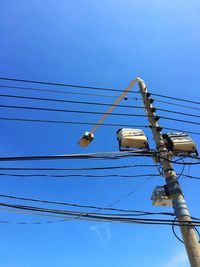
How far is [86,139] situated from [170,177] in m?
2.72

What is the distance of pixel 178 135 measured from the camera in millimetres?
9633

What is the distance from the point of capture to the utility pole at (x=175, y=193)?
704cm

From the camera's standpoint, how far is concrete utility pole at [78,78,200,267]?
709 centimetres

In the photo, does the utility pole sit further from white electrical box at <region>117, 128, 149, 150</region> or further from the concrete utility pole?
white electrical box at <region>117, 128, 149, 150</region>

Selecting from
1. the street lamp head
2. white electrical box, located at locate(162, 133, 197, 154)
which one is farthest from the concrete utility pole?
white electrical box, located at locate(162, 133, 197, 154)

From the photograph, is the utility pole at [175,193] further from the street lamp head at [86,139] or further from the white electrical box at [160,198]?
the street lamp head at [86,139]

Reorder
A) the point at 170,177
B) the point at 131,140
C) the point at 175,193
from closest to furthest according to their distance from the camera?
Result: the point at 175,193 < the point at 170,177 < the point at 131,140

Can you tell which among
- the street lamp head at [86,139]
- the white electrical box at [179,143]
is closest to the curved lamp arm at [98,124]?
the street lamp head at [86,139]

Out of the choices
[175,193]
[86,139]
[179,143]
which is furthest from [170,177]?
[86,139]

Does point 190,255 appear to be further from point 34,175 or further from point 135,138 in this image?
point 34,175

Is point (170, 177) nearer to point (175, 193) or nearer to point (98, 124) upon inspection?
point (175, 193)

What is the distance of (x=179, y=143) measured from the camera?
9.34 metres

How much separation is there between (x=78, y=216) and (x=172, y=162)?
298 centimetres

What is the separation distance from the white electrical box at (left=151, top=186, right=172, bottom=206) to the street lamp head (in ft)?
8.26
